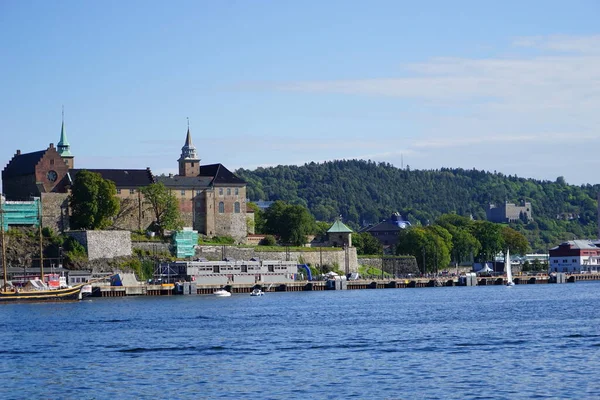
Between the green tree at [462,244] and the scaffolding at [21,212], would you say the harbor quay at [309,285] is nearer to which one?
the scaffolding at [21,212]

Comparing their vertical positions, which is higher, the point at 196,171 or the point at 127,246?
the point at 196,171

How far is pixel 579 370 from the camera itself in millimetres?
37375

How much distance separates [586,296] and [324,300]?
791 inches

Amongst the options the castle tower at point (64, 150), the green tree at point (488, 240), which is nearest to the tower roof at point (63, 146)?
the castle tower at point (64, 150)

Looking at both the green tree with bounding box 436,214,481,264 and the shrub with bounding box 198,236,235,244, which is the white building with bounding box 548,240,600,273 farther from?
the shrub with bounding box 198,236,235,244

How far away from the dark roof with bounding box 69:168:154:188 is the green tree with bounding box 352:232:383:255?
3296cm

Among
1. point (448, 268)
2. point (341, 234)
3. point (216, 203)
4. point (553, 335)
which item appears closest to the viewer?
point (553, 335)

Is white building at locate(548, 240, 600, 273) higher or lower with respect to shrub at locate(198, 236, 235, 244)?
lower

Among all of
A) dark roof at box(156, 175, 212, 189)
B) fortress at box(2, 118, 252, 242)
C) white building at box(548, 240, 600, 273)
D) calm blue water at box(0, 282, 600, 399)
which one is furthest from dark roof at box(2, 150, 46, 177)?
white building at box(548, 240, 600, 273)

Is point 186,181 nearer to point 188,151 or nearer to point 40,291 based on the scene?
point 188,151

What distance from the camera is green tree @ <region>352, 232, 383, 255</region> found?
134750 mm

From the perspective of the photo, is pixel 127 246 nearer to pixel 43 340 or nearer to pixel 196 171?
pixel 196 171

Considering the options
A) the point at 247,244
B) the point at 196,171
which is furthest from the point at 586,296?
the point at 196,171

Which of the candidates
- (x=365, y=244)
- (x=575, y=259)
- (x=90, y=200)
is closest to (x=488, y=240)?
(x=575, y=259)
